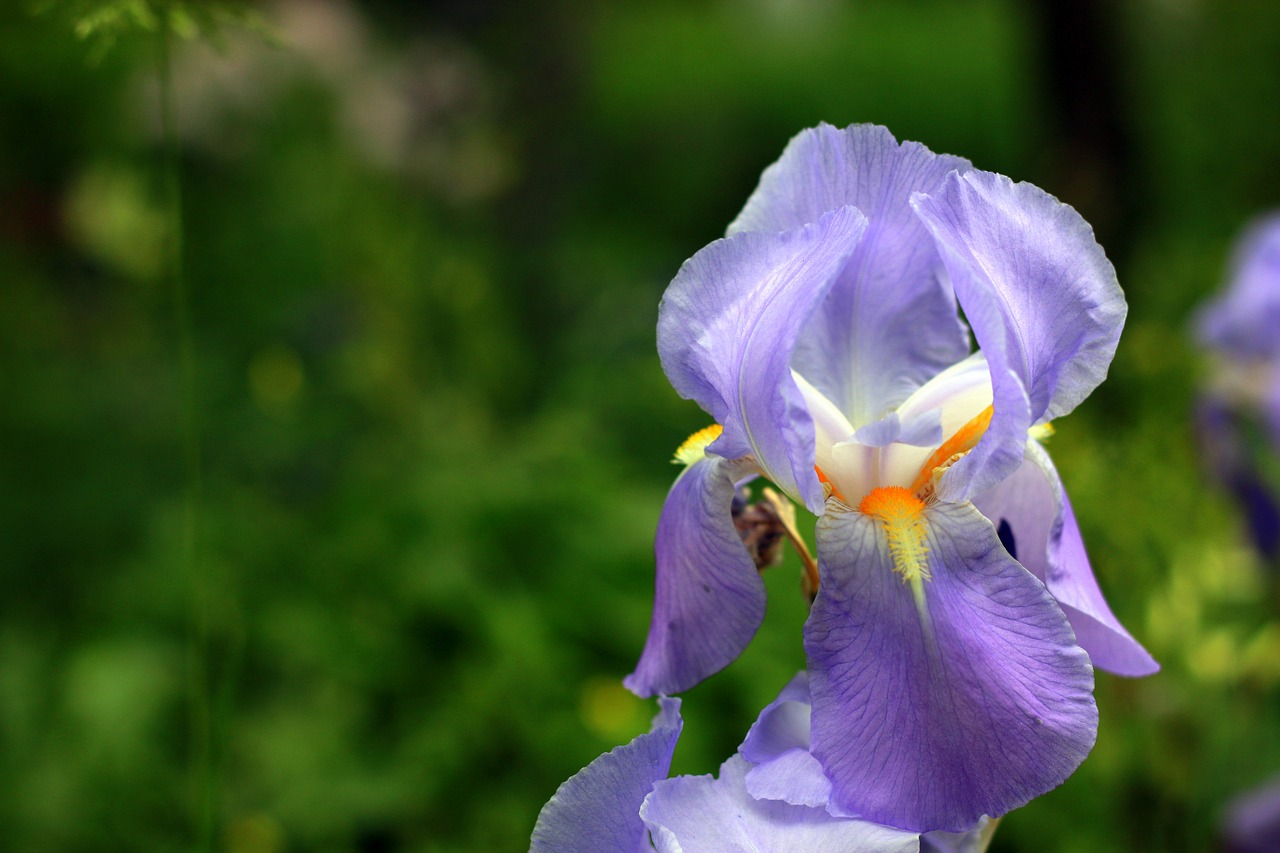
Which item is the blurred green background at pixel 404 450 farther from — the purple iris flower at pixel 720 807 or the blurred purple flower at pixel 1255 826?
the purple iris flower at pixel 720 807

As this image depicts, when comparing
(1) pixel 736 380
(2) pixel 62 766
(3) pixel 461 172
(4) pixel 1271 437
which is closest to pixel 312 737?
(2) pixel 62 766

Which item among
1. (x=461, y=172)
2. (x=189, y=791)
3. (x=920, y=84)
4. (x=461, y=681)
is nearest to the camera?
(x=189, y=791)

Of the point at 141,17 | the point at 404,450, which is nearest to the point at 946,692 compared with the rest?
the point at 141,17

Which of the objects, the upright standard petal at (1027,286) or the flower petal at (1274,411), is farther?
the flower petal at (1274,411)

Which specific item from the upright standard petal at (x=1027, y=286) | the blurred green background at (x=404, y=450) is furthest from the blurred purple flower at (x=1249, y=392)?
the upright standard petal at (x=1027, y=286)

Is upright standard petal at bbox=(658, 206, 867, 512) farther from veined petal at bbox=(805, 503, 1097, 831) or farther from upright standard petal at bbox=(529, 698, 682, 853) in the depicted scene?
upright standard petal at bbox=(529, 698, 682, 853)

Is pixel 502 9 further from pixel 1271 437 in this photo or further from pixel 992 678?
pixel 992 678
